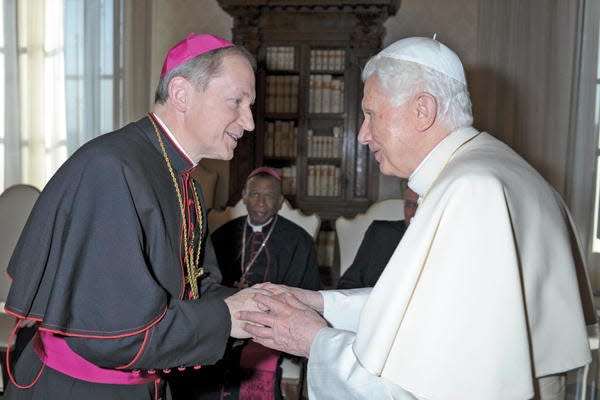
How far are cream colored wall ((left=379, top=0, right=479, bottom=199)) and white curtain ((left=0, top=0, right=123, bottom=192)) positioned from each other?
9.69 feet

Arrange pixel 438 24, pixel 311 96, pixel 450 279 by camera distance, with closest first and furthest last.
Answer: pixel 450 279 < pixel 311 96 < pixel 438 24

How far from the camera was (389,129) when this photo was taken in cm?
177

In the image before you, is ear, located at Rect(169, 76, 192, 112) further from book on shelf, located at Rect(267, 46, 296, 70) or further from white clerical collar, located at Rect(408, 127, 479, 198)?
book on shelf, located at Rect(267, 46, 296, 70)

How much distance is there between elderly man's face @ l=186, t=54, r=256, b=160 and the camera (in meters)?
1.85

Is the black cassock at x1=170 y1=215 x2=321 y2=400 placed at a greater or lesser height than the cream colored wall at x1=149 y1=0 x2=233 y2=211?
lesser

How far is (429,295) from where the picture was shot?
144 cm

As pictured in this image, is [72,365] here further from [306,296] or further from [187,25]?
[187,25]

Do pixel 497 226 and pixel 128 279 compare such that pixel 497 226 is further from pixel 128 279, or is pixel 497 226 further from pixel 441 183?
pixel 128 279

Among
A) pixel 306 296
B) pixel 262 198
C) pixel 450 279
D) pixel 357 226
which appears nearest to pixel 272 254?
pixel 262 198

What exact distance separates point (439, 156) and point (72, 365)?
1.16 meters

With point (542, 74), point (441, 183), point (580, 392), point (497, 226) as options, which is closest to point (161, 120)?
point (441, 183)

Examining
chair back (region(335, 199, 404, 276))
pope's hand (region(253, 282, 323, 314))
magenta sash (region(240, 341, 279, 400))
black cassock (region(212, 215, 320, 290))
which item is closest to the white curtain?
black cassock (region(212, 215, 320, 290))

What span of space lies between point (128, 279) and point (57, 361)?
38 centimetres

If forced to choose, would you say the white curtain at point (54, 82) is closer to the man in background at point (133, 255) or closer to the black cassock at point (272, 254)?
the black cassock at point (272, 254)
